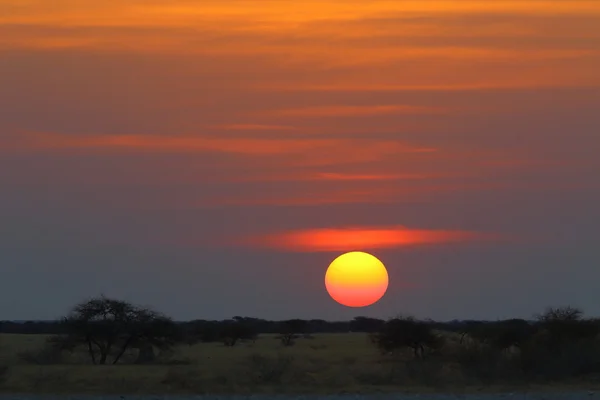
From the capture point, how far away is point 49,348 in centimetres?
6331

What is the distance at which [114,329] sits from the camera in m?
59.0

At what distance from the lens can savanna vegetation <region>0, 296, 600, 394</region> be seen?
41156mm

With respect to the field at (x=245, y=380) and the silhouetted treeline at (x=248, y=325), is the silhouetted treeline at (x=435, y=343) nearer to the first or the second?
the field at (x=245, y=380)

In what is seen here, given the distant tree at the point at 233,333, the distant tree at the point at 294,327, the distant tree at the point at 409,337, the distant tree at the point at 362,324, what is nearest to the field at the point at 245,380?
the distant tree at the point at 409,337

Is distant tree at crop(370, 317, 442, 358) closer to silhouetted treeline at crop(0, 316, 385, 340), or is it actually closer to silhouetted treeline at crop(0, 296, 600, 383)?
silhouetted treeline at crop(0, 296, 600, 383)

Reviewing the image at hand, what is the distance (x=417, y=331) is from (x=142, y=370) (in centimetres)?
1667

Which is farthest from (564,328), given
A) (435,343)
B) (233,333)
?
(233,333)

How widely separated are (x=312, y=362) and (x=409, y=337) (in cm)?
543

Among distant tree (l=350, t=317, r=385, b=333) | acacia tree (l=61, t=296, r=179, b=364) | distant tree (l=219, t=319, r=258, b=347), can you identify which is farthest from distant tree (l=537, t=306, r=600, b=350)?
distant tree (l=350, t=317, r=385, b=333)

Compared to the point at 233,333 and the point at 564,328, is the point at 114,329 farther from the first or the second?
the point at 233,333

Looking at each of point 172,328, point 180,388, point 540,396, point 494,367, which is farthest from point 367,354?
point 540,396

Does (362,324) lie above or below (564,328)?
above

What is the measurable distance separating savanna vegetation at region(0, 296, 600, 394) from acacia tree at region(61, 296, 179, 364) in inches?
2.1

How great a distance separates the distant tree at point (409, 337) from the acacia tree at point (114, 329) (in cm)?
1166
